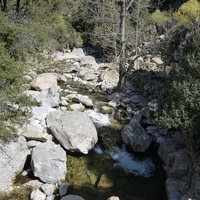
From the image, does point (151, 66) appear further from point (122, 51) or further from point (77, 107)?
point (77, 107)

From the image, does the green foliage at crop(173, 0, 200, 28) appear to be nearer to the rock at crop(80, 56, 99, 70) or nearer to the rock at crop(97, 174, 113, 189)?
the rock at crop(80, 56, 99, 70)

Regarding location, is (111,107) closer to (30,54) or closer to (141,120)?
(141,120)

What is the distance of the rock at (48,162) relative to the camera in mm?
9711

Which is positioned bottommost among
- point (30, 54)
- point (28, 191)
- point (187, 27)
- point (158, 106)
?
point (28, 191)

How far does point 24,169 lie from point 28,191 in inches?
49.6

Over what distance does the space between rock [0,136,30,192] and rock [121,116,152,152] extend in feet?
14.4

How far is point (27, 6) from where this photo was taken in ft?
63.8

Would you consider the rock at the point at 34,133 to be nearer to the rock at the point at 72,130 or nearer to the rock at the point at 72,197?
the rock at the point at 72,130

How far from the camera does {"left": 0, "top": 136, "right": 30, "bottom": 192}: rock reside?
9.43 meters

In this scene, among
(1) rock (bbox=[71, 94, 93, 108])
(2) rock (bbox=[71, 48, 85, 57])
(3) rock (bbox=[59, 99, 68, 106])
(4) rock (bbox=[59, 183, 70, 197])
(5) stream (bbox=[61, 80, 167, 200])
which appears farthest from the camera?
(2) rock (bbox=[71, 48, 85, 57])

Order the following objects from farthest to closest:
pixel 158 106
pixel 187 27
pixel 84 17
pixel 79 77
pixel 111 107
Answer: pixel 84 17 < pixel 79 77 < pixel 187 27 < pixel 111 107 < pixel 158 106

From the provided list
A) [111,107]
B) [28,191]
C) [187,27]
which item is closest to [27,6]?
[111,107]

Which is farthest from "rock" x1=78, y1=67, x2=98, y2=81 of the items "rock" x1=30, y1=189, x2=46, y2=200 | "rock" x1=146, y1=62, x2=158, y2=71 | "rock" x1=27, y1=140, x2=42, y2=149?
"rock" x1=30, y1=189, x2=46, y2=200

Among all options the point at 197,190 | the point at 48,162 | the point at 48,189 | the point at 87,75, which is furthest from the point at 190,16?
the point at 48,189
